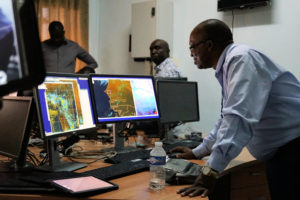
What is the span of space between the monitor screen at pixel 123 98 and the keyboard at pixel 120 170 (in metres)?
0.40

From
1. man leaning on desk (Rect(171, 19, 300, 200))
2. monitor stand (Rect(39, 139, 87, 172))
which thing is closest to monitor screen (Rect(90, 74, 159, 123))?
monitor stand (Rect(39, 139, 87, 172))

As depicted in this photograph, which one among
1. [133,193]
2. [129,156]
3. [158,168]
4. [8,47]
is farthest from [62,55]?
[8,47]

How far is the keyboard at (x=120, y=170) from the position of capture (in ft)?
4.70

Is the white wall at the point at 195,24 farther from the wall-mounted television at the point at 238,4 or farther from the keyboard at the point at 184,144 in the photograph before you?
the keyboard at the point at 184,144

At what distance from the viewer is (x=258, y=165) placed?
149cm

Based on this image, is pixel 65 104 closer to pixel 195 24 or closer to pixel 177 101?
pixel 177 101

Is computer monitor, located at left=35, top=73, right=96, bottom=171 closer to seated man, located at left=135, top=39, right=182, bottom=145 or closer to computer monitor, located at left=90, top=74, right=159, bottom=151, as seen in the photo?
computer monitor, located at left=90, top=74, right=159, bottom=151

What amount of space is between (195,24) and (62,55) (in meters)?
1.87

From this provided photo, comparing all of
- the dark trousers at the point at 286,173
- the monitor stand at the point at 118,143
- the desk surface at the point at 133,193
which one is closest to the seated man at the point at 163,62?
the monitor stand at the point at 118,143

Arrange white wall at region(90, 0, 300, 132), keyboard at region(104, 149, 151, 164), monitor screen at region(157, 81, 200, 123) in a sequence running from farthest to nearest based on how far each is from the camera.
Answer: white wall at region(90, 0, 300, 132) < monitor screen at region(157, 81, 200, 123) < keyboard at region(104, 149, 151, 164)

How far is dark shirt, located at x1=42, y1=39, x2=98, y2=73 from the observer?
438 cm

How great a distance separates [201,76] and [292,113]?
2.69 meters

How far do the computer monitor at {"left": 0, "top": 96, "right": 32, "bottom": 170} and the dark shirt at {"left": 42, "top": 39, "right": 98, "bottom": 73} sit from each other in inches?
112

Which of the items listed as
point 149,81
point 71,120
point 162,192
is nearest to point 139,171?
point 162,192
